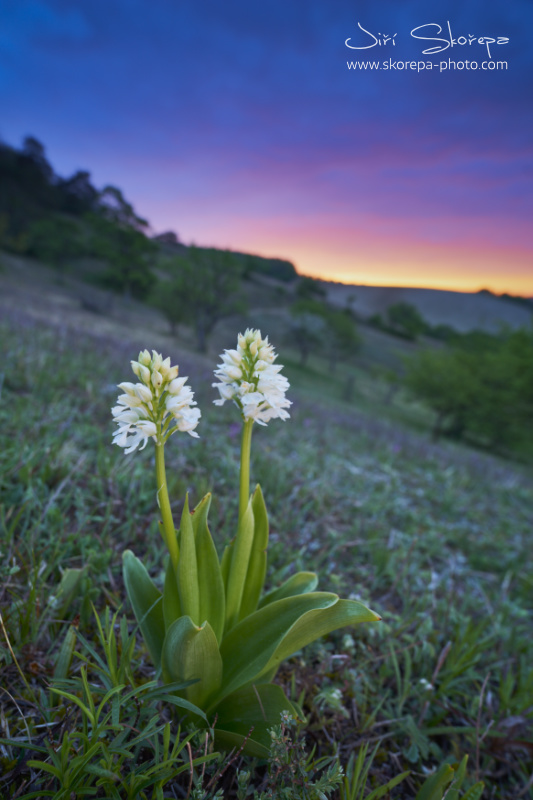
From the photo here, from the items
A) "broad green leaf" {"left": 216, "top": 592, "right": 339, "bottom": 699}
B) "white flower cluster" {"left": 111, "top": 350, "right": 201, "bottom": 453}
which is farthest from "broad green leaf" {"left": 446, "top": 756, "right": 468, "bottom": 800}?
"white flower cluster" {"left": 111, "top": 350, "right": 201, "bottom": 453}

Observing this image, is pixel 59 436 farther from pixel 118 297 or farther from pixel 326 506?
pixel 118 297

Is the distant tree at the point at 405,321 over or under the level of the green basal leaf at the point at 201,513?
over

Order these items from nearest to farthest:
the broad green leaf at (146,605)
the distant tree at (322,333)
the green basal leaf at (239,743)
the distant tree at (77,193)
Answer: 1. the green basal leaf at (239,743)
2. the broad green leaf at (146,605)
3. the distant tree at (322,333)
4. the distant tree at (77,193)

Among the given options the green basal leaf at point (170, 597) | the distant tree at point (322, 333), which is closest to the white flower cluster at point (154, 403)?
the green basal leaf at point (170, 597)

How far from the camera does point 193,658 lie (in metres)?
1.30

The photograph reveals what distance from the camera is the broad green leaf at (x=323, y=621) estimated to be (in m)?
1.26

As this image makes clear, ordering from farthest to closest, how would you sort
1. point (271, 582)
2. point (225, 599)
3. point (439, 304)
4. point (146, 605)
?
1. point (439, 304)
2. point (271, 582)
3. point (146, 605)
4. point (225, 599)

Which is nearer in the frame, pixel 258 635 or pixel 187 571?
pixel 187 571

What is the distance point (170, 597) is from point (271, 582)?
1.22 m

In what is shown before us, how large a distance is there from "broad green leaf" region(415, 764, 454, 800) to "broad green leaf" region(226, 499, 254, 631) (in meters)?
0.82

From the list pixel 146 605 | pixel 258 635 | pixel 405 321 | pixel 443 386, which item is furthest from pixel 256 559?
pixel 405 321

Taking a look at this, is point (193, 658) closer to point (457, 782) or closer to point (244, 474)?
point (244, 474)

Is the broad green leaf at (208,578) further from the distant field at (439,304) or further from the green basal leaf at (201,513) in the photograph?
the distant field at (439,304)

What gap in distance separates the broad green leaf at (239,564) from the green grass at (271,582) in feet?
1.17
